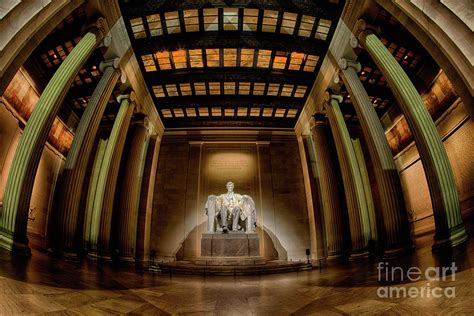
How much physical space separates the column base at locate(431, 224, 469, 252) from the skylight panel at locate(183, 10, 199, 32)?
12.3m

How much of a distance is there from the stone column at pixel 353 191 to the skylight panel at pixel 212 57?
270 inches

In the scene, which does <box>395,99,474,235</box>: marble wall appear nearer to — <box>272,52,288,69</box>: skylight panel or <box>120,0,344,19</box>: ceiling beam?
<box>120,0,344,19</box>: ceiling beam

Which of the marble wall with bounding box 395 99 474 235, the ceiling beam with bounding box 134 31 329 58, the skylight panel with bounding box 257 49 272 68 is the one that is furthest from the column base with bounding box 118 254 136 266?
the marble wall with bounding box 395 99 474 235

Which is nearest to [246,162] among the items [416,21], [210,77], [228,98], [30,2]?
[228,98]

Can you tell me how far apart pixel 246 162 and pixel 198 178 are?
358 centimetres

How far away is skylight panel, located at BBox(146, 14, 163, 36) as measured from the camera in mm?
11773

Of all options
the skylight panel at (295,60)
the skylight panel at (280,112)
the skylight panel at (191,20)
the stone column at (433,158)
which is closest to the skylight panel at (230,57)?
A: the skylight panel at (191,20)

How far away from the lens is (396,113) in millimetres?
15898

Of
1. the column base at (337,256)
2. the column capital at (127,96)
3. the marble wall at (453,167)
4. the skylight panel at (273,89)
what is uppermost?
the skylight panel at (273,89)

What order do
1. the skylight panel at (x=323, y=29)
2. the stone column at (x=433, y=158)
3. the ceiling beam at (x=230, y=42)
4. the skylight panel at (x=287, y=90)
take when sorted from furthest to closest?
the skylight panel at (x=287, y=90) → the ceiling beam at (x=230, y=42) → the skylight panel at (x=323, y=29) → the stone column at (x=433, y=158)

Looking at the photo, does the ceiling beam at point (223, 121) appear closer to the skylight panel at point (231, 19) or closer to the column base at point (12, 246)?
the skylight panel at point (231, 19)

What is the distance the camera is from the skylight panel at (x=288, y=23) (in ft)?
39.0

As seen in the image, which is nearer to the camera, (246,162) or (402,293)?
(402,293)

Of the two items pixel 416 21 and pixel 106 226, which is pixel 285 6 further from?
pixel 106 226
